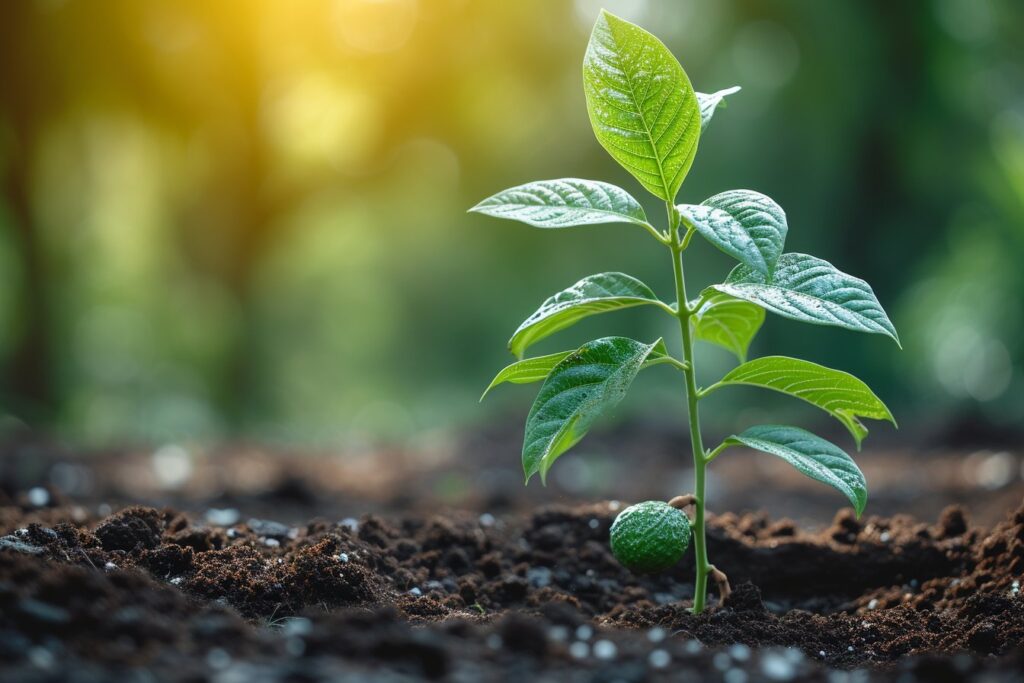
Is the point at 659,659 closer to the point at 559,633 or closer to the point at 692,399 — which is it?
the point at 559,633

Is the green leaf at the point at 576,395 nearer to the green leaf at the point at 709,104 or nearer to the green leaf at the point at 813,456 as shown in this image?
the green leaf at the point at 813,456

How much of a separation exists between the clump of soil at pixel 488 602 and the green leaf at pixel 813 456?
32cm

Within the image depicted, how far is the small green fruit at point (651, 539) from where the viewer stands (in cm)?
179

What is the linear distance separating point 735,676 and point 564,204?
0.92m

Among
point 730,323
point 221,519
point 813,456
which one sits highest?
point 730,323

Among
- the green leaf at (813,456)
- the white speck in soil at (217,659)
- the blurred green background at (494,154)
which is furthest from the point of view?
the blurred green background at (494,154)

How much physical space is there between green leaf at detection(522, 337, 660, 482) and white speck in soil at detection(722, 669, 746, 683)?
496 mm

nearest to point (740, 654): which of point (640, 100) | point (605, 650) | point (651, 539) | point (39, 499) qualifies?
point (605, 650)

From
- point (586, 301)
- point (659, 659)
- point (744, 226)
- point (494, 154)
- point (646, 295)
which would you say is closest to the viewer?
point (659, 659)

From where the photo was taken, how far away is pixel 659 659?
4.74 feet

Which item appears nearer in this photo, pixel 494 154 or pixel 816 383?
pixel 816 383

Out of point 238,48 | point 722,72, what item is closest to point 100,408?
point 238,48

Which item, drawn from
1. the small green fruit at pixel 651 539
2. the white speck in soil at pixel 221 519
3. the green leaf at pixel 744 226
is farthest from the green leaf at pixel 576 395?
the white speck in soil at pixel 221 519

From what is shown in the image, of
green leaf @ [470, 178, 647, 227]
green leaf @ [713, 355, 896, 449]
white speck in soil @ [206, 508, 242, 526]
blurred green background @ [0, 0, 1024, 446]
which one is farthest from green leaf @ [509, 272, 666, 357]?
blurred green background @ [0, 0, 1024, 446]
